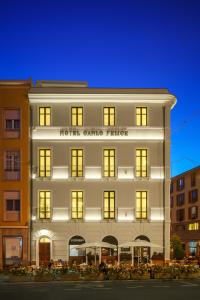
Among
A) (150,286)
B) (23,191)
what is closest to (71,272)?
(150,286)

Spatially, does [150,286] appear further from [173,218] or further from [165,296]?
[173,218]

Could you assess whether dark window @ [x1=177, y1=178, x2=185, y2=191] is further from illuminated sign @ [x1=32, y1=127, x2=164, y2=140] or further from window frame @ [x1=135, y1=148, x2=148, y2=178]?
window frame @ [x1=135, y1=148, x2=148, y2=178]

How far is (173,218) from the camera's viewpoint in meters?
120

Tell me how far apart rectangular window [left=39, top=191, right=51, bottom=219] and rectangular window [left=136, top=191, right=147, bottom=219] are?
7.36 metres

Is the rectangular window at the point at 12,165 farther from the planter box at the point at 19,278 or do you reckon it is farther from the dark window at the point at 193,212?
the dark window at the point at 193,212

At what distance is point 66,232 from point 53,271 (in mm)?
8428

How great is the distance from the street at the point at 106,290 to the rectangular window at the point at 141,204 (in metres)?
10.00

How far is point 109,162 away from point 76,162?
2779 millimetres

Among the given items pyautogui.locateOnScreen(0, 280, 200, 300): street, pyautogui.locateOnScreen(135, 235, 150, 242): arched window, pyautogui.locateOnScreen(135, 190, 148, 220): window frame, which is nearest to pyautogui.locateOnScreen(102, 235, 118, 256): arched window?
pyautogui.locateOnScreen(135, 235, 150, 242): arched window

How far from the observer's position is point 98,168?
1946 inches

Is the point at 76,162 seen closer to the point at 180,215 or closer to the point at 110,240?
the point at 110,240

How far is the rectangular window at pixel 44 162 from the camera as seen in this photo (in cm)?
4922

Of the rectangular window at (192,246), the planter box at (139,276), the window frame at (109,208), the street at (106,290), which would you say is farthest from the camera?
the rectangular window at (192,246)

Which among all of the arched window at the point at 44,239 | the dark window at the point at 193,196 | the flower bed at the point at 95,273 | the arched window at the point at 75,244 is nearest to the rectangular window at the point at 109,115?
the arched window at the point at 75,244
